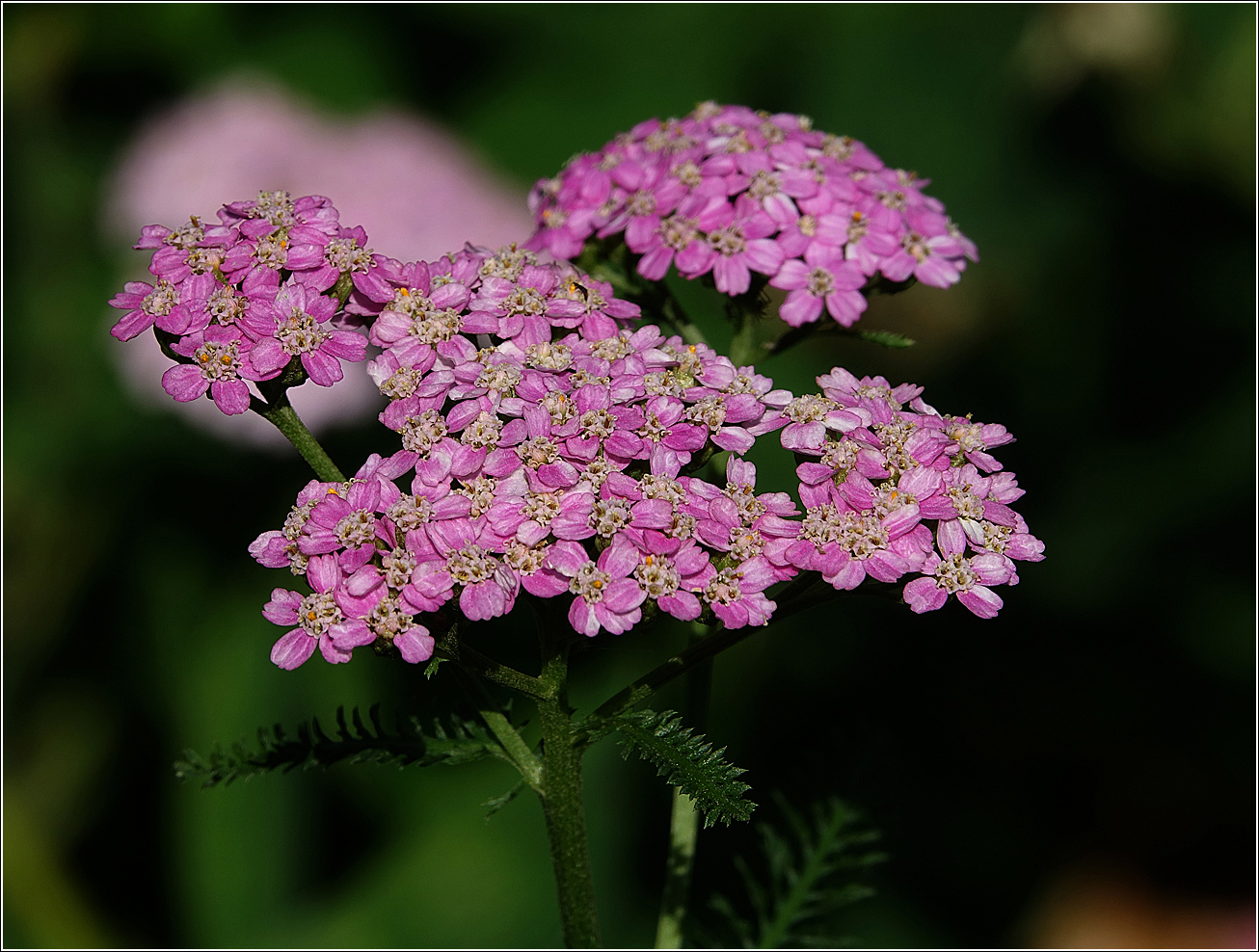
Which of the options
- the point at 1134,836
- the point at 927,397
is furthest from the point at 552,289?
the point at 1134,836

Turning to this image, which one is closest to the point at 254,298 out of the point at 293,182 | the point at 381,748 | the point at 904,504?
the point at 381,748

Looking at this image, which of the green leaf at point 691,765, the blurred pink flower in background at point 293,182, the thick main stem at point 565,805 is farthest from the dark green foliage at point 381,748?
the blurred pink flower in background at point 293,182

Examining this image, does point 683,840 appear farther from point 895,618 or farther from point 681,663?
point 895,618

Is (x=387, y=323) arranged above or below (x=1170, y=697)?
above

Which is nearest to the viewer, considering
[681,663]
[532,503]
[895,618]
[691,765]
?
[691,765]

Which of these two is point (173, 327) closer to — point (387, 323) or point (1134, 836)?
point (387, 323)

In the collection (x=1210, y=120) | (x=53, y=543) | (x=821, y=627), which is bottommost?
(x=821, y=627)
